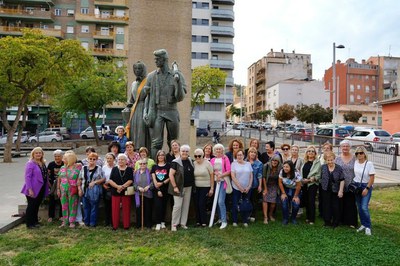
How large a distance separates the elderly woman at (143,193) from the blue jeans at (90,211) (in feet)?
2.48

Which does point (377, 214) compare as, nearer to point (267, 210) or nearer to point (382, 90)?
point (267, 210)

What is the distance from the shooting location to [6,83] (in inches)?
726

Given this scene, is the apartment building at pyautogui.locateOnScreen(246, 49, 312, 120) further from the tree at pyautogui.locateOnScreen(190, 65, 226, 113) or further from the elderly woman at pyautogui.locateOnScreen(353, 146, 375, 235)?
the elderly woman at pyautogui.locateOnScreen(353, 146, 375, 235)

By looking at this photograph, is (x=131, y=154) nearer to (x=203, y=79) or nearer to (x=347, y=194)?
(x=347, y=194)

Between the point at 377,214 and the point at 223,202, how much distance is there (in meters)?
3.55

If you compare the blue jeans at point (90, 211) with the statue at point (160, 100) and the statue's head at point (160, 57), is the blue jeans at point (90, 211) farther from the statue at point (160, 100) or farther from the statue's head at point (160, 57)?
the statue's head at point (160, 57)

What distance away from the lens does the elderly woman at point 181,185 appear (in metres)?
6.20

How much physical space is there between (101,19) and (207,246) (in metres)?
48.3

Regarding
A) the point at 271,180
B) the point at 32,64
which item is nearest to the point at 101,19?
the point at 32,64

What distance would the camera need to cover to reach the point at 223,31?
185 feet

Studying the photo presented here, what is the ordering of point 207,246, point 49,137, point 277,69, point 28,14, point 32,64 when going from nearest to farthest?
point 207,246 → point 32,64 → point 49,137 → point 28,14 → point 277,69

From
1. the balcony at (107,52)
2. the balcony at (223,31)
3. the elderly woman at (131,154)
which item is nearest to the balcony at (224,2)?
the balcony at (223,31)

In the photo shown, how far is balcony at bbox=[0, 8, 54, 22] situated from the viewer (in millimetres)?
45812

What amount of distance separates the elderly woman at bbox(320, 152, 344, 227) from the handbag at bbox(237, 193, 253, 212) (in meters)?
1.37
